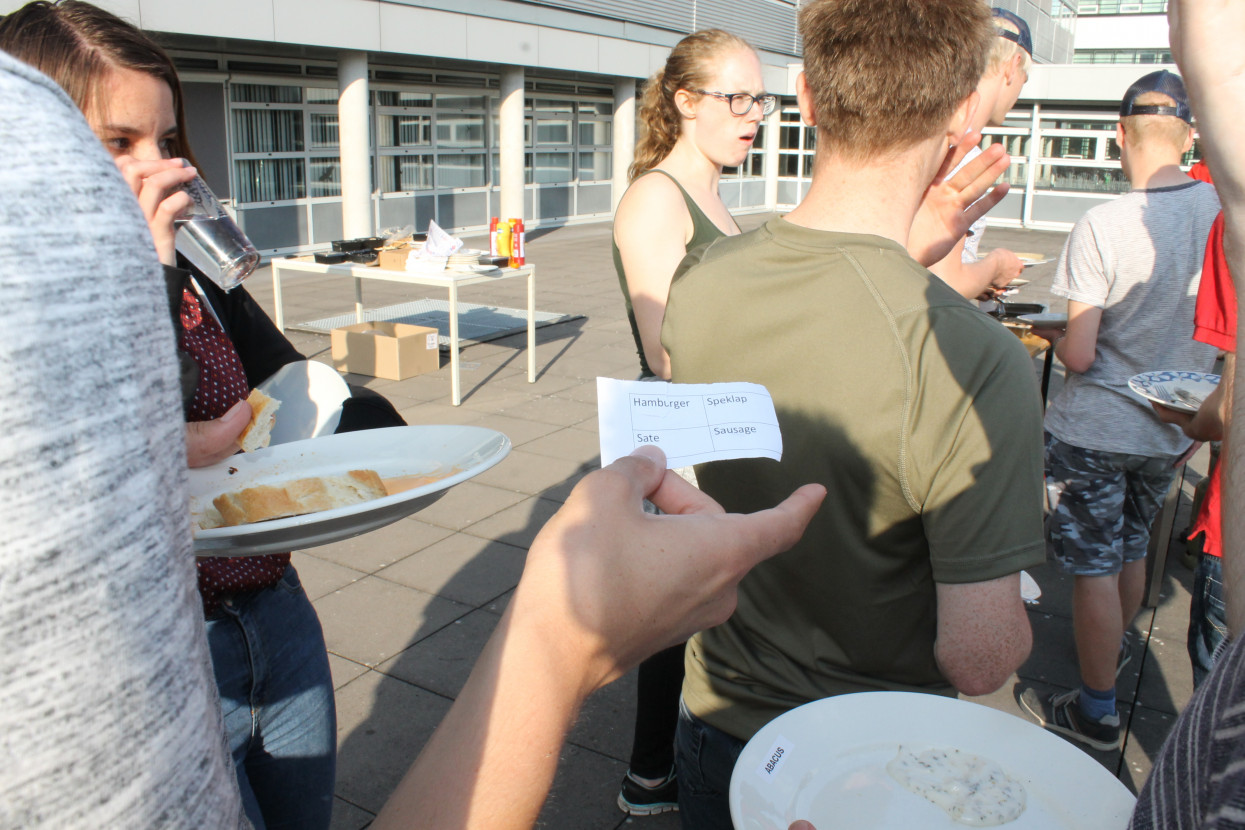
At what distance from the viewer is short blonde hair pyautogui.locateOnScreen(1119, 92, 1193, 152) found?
10.6 feet

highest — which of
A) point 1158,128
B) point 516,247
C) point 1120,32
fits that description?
point 1120,32

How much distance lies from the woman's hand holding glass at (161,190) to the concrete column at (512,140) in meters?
15.5

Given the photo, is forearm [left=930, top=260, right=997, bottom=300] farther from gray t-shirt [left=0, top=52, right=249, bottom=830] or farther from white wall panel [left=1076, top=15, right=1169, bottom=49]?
white wall panel [left=1076, top=15, right=1169, bottom=49]

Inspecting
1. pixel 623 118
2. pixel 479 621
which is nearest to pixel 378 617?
pixel 479 621

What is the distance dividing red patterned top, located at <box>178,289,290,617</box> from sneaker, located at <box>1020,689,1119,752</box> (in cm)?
284

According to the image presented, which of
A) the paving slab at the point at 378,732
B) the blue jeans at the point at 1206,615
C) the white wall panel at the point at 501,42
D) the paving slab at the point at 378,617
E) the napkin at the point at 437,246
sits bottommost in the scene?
the paving slab at the point at 378,732

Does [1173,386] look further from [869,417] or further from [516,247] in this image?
[516,247]

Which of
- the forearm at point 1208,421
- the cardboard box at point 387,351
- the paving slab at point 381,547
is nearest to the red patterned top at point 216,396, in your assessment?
the forearm at point 1208,421

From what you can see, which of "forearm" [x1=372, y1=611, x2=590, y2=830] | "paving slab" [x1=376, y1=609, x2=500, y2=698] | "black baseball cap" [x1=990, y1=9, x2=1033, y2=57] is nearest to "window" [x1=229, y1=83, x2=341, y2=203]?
"paving slab" [x1=376, y1=609, x2=500, y2=698]

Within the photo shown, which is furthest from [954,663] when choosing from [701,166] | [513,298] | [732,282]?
[513,298]

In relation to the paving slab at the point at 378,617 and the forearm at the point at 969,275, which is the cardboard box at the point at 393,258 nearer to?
the paving slab at the point at 378,617

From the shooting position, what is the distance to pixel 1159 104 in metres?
3.27

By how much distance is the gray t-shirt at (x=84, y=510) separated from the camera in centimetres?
37

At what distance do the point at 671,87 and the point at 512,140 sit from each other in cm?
1444
